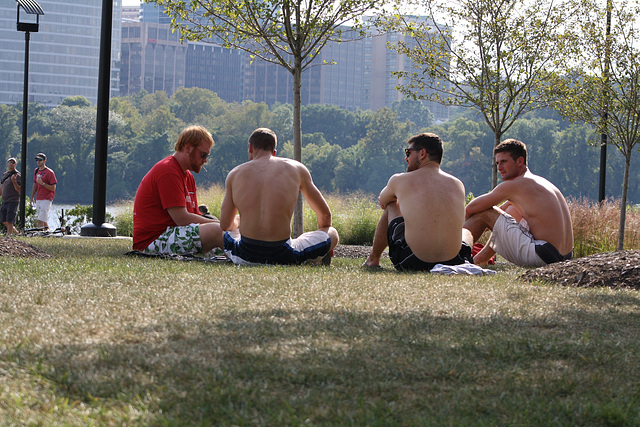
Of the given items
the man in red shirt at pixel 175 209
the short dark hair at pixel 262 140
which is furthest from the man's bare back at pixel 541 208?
the man in red shirt at pixel 175 209

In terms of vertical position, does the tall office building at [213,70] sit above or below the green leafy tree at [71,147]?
above

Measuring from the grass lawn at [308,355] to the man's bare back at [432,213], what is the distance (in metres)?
1.60

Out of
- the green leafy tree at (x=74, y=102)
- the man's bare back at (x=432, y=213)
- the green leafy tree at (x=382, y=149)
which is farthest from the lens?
the green leafy tree at (x=74, y=102)

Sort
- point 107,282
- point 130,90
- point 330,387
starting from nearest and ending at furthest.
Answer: point 330,387
point 107,282
point 130,90

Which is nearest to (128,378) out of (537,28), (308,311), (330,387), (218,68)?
(330,387)

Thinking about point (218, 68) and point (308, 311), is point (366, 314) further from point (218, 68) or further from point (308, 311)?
point (218, 68)

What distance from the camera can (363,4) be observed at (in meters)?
11.5

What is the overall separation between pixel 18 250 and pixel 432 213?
3873 mm

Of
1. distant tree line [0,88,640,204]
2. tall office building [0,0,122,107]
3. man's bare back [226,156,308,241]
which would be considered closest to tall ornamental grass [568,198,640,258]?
man's bare back [226,156,308,241]

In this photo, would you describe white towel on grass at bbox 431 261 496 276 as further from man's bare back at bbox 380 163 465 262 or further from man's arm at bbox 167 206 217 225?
man's arm at bbox 167 206 217 225

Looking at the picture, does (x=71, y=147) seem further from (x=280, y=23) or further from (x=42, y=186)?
(x=280, y=23)

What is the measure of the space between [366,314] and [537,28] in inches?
401

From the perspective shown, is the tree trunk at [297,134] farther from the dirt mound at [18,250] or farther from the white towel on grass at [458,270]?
the white towel on grass at [458,270]

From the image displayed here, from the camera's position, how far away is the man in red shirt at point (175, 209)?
7.10 m
